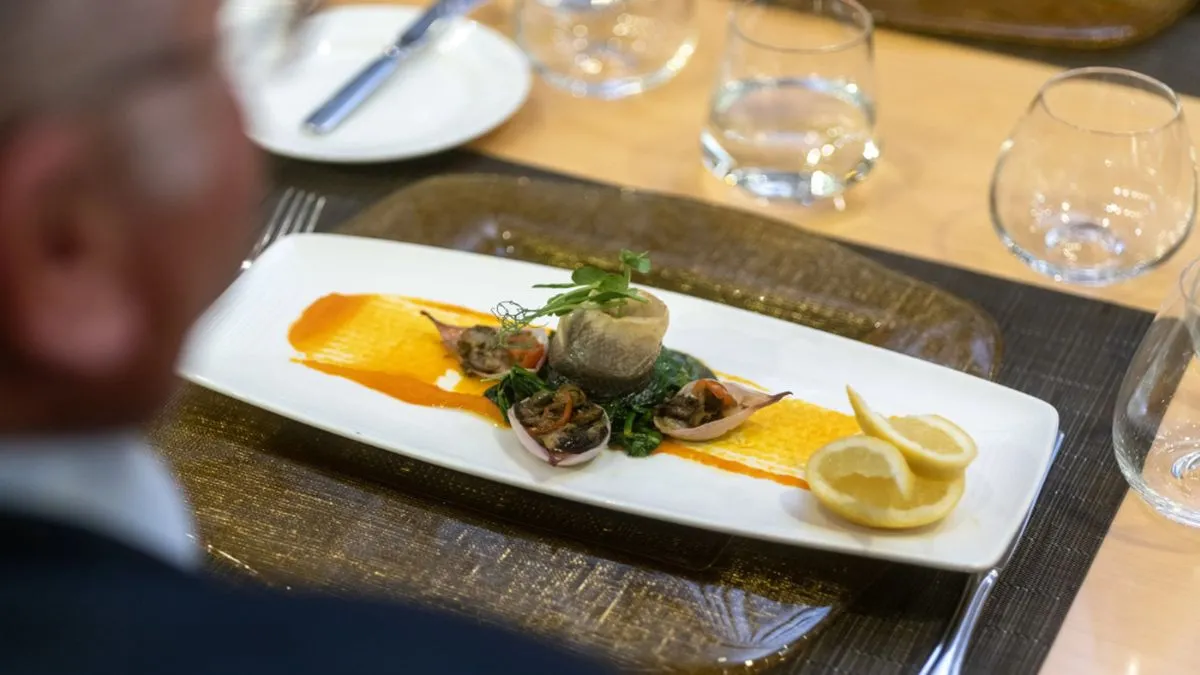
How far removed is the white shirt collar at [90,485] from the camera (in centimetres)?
43

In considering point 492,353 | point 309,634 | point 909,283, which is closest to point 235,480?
point 492,353

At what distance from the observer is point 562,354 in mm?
928

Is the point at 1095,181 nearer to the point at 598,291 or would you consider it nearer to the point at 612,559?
the point at 598,291

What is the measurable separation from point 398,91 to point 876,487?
798 millimetres

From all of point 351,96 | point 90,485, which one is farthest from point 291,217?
point 90,485

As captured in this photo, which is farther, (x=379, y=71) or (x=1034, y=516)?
(x=379, y=71)

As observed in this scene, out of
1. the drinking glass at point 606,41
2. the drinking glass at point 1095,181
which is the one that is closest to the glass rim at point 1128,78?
the drinking glass at point 1095,181

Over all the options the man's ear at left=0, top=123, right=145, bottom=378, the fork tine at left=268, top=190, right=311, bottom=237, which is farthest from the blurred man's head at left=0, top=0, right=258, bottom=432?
the fork tine at left=268, top=190, right=311, bottom=237

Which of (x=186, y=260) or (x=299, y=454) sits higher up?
(x=186, y=260)

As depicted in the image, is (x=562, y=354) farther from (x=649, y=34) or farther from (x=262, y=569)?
(x=649, y=34)

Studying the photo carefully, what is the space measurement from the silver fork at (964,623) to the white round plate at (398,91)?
2.33ft

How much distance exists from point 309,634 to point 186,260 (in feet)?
0.46

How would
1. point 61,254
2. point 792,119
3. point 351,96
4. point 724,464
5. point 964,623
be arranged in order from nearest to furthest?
1. point 61,254
2. point 964,623
3. point 724,464
4. point 792,119
5. point 351,96

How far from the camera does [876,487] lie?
0.80 metres
